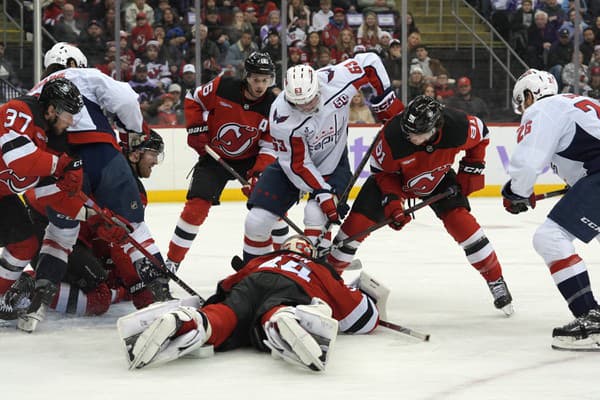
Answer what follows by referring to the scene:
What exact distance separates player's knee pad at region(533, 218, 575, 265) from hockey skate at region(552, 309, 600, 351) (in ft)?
0.73

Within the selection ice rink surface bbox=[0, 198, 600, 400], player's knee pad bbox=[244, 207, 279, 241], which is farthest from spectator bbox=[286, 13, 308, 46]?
player's knee pad bbox=[244, 207, 279, 241]

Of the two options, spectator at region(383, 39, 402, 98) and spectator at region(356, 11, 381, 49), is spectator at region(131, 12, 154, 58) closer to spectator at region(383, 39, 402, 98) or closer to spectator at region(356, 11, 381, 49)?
spectator at region(356, 11, 381, 49)

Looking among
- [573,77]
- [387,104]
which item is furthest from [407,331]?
[573,77]

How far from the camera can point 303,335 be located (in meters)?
3.36

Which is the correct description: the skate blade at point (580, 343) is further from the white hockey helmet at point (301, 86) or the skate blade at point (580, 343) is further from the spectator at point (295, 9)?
the spectator at point (295, 9)

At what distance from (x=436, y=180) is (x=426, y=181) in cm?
4

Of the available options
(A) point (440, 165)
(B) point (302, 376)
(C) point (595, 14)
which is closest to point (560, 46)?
(C) point (595, 14)

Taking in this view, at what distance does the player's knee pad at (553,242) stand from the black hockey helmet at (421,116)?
2.21 feet

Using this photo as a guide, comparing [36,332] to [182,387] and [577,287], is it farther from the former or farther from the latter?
[577,287]

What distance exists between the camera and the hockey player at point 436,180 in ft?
15.0

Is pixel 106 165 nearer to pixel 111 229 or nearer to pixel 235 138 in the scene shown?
pixel 111 229

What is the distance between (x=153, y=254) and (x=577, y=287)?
1.68m

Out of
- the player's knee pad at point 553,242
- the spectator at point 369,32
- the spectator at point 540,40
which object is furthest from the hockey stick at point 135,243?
the spectator at point 540,40

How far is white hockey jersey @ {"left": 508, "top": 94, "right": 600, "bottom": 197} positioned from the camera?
151 inches
